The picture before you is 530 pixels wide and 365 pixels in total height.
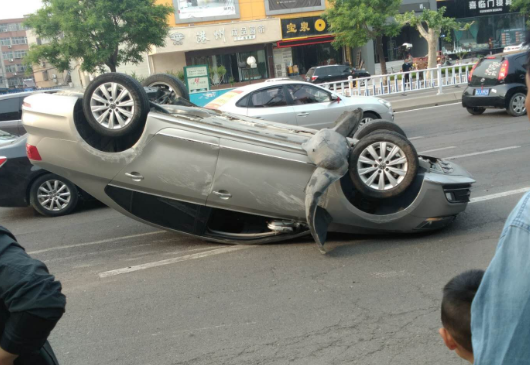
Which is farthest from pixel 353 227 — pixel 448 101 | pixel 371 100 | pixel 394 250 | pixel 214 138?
pixel 448 101

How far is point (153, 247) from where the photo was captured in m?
6.86

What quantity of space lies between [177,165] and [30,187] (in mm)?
4183

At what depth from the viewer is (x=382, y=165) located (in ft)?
19.9

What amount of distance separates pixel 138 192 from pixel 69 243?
1.85 m

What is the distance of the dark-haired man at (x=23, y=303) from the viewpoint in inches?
79.4

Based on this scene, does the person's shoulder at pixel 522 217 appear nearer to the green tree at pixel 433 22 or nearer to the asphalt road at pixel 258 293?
the asphalt road at pixel 258 293

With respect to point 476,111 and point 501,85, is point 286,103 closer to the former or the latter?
point 501,85

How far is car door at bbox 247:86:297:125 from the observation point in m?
11.8

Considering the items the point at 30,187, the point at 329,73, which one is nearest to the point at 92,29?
the point at 329,73

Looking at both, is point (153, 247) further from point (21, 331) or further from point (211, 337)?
point (21, 331)

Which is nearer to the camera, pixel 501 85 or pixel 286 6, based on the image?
pixel 501 85

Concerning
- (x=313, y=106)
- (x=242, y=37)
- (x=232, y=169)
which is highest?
(x=242, y=37)

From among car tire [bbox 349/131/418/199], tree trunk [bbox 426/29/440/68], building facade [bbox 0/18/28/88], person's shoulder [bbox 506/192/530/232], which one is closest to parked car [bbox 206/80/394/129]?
car tire [bbox 349/131/418/199]

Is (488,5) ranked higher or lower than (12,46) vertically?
lower
